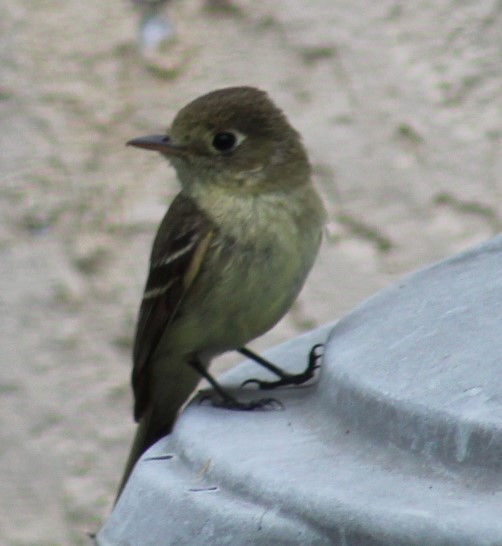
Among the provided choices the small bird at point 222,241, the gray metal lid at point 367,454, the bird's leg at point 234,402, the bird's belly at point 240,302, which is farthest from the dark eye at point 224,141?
the gray metal lid at point 367,454

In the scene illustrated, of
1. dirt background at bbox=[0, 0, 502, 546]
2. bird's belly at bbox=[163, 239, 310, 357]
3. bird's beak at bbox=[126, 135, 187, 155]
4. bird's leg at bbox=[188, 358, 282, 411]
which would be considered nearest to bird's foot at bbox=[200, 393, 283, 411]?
bird's leg at bbox=[188, 358, 282, 411]

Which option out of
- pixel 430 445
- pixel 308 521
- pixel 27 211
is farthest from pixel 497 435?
pixel 27 211

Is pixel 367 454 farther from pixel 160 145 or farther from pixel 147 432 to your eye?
pixel 147 432

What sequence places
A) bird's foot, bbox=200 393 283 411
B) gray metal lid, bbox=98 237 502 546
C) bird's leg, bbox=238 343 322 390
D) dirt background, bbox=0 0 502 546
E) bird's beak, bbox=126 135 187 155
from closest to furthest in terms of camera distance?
gray metal lid, bbox=98 237 502 546 → bird's foot, bbox=200 393 283 411 → bird's leg, bbox=238 343 322 390 → bird's beak, bbox=126 135 187 155 → dirt background, bbox=0 0 502 546

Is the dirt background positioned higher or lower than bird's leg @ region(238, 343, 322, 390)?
lower

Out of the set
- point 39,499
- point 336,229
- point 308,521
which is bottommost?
point 39,499

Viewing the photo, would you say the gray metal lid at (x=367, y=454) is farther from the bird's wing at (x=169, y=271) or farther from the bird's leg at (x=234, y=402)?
the bird's wing at (x=169, y=271)

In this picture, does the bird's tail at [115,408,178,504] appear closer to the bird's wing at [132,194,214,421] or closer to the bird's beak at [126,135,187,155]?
the bird's wing at [132,194,214,421]

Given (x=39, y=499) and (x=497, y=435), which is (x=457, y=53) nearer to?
(x=39, y=499)
